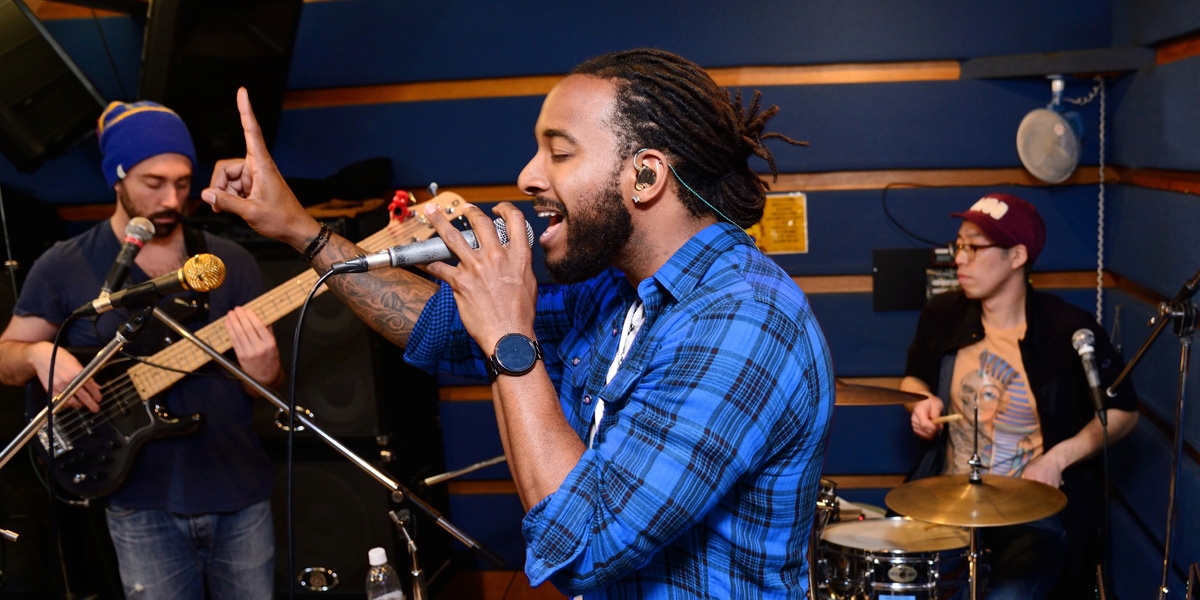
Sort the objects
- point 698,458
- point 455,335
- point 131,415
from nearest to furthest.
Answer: point 698,458, point 455,335, point 131,415

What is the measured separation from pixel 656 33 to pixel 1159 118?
1549mm

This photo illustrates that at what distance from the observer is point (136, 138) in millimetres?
2449

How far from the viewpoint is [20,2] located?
9.84 ft

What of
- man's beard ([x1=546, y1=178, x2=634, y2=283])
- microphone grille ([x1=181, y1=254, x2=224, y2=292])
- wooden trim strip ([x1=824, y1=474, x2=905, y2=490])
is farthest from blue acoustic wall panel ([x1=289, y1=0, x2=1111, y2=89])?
man's beard ([x1=546, y1=178, x2=634, y2=283])

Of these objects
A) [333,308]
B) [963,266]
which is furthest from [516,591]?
[963,266]

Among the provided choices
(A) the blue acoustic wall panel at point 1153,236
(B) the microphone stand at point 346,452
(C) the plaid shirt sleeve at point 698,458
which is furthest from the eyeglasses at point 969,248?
(C) the plaid shirt sleeve at point 698,458

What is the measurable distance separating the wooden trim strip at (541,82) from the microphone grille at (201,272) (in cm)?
174

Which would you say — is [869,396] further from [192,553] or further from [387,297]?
[192,553]

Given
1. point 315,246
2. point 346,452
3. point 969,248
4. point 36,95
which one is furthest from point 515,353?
point 36,95

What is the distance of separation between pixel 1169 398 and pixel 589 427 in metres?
2.00

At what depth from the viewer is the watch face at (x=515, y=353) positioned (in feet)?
3.86

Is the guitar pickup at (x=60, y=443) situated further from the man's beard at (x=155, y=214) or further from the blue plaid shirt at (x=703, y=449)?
→ the blue plaid shirt at (x=703, y=449)

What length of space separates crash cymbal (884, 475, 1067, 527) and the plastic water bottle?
1270mm

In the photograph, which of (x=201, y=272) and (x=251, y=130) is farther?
(x=201, y=272)
